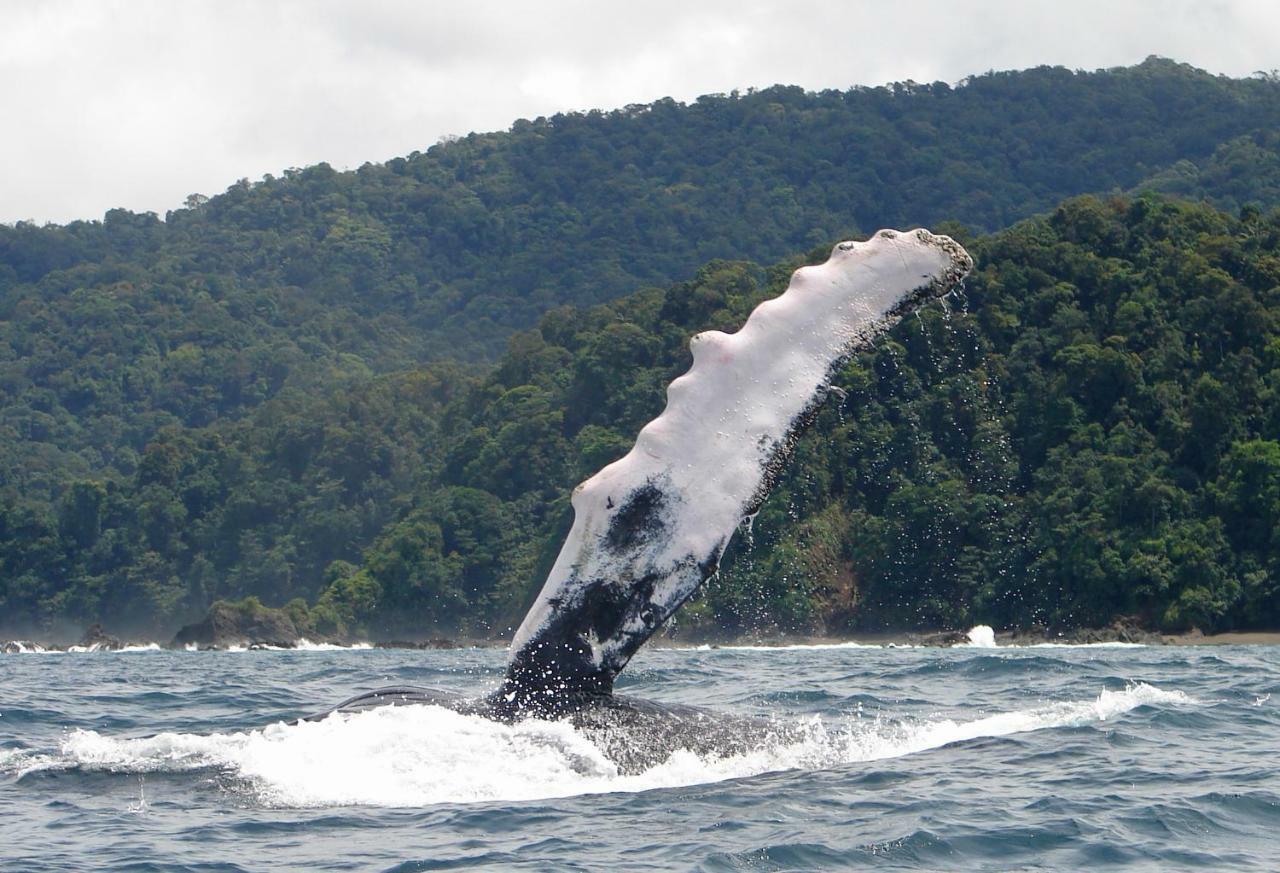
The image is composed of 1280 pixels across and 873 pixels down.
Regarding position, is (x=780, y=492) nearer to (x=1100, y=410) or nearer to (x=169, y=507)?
(x=1100, y=410)

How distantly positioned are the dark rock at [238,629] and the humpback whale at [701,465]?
180 feet

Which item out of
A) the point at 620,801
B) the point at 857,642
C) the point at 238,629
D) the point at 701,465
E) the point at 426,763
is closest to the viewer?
the point at 701,465

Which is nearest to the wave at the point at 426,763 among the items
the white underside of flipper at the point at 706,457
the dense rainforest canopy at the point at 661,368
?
the white underside of flipper at the point at 706,457

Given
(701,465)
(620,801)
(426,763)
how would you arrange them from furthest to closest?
(426,763) < (620,801) < (701,465)

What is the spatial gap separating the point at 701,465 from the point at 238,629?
5740 cm

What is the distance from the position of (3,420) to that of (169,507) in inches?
1149

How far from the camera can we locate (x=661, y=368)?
6488 centimetres

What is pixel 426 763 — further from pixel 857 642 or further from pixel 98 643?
pixel 98 643

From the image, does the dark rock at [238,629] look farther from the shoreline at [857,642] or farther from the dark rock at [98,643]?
the dark rock at [98,643]

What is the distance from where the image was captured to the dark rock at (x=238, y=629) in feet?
203

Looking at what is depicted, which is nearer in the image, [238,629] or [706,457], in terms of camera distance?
[706,457]

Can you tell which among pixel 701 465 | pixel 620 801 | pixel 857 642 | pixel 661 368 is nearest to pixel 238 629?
pixel 661 368

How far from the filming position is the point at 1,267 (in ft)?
454

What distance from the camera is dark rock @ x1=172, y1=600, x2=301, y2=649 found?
61812 millimetres
